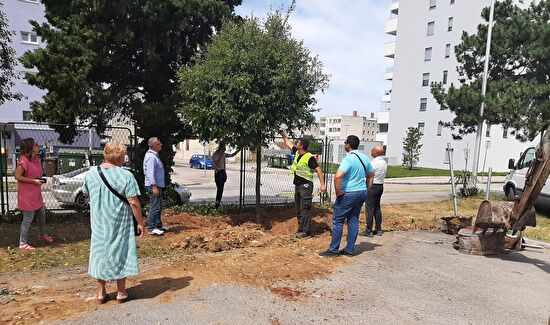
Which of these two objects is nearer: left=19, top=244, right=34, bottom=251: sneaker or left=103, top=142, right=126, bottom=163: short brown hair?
left=103, top=142, right=126, bottom=163: short brown hair

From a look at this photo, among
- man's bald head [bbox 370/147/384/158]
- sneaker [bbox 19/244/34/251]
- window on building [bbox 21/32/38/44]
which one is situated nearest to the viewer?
sneaker [bbox 19/244/34/251]

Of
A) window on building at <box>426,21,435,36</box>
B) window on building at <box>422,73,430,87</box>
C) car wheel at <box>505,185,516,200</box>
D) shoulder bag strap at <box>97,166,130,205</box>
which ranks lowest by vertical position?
car wheel at <box>505,185,516,200</box>

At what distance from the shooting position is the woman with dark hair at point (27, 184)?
5.96m

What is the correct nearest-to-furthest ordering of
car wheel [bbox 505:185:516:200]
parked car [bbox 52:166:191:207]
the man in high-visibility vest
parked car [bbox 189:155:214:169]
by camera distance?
the man in high-visibility vest → parked car [bbox 52:166:191:207] → car wheel [bbox 505:185:516:200] → parked car [bbox 189:155:214:169]

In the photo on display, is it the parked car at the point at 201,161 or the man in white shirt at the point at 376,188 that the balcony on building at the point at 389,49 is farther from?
the man in white shirt at the point at 376,188

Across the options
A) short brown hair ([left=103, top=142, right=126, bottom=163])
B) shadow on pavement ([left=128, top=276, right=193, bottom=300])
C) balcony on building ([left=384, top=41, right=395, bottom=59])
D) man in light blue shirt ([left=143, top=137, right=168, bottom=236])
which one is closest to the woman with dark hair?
man in light blue shirt ([left=143, top=137, right=168, bottom=236])

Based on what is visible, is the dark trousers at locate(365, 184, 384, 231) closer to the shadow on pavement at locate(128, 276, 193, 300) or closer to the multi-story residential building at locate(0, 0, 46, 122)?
the shadow on pavement at locate(128, 276, 193, 300)

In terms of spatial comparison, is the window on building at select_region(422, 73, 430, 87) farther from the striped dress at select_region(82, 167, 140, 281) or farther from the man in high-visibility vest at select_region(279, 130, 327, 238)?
the striped dress at select_region(82, 167, 140, 281)

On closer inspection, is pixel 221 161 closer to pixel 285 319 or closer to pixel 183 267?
pixel 183 267

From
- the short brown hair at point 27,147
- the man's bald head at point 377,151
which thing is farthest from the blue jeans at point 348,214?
the short brown hair at point 27,147

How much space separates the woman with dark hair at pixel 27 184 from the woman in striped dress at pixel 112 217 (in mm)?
2773

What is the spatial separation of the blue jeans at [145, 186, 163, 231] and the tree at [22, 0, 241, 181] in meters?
2.32

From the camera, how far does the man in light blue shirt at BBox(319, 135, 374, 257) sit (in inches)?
233

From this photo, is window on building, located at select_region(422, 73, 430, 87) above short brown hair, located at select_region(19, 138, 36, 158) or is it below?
above
